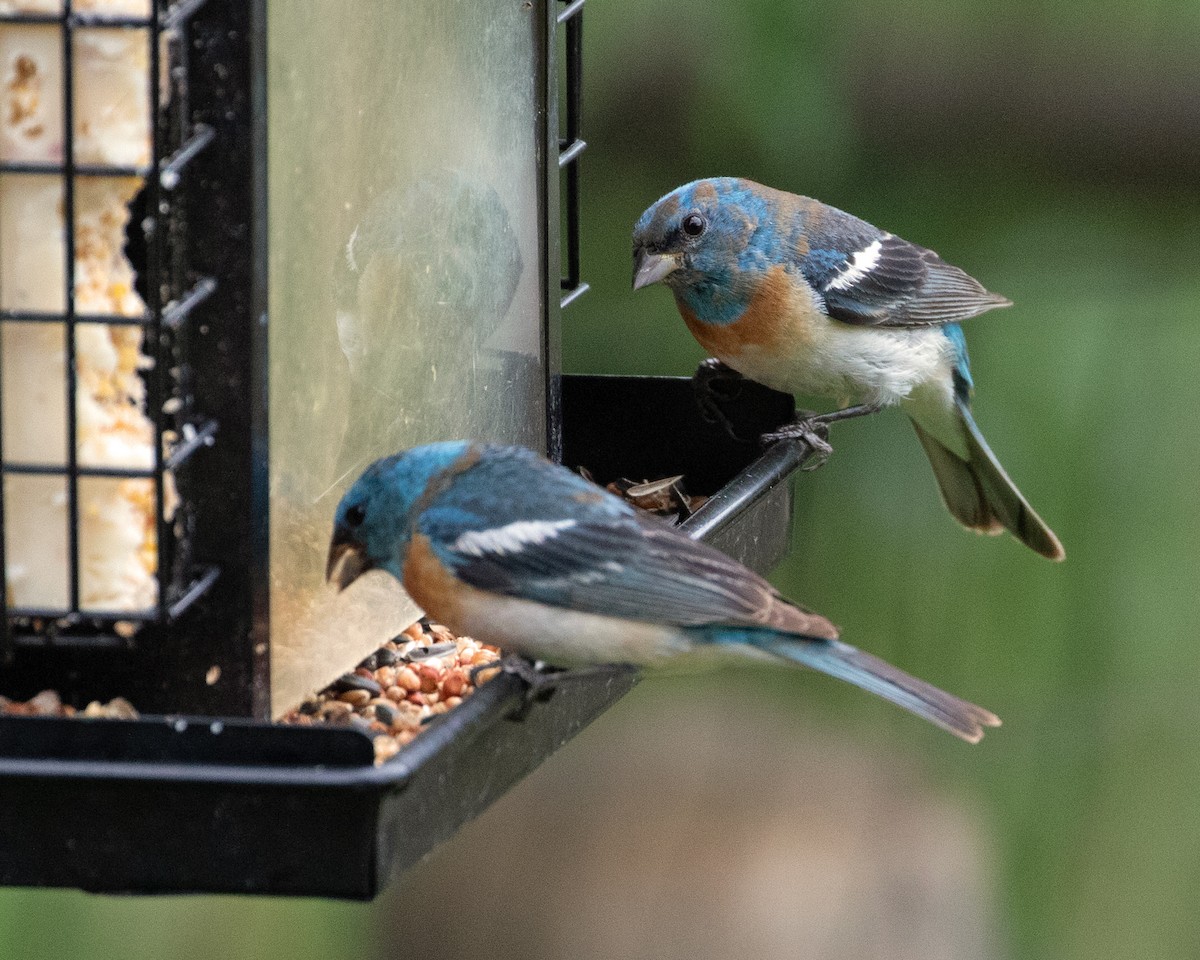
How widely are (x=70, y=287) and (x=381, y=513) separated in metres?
0.79

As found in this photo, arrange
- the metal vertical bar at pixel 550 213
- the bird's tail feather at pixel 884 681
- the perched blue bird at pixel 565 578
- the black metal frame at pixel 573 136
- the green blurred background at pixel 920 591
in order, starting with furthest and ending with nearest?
1. the green blurred background at pixel 920 591
2. the black metal frame at pixel 573 136
3. the metal vertical bar at pixel 550 213
4. the perched blue bird at pixel 565 578
5. the bird's tail feather at pixel 884 681

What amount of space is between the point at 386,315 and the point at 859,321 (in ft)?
7.66

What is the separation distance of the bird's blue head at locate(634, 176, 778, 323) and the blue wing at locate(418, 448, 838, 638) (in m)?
1.99

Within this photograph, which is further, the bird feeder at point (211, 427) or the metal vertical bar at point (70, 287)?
the metal vertical bar at point (70, 287)

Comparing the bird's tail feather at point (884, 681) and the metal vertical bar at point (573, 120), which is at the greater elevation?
the metal vertical bar at point (573, 120)

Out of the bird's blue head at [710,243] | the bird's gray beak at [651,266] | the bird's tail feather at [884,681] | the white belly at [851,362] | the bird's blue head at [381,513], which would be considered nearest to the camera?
the bird's tail feather at [884,681]

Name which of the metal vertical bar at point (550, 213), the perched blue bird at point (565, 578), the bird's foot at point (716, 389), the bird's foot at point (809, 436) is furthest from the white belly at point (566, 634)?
the bird's foot at point (716, 389)

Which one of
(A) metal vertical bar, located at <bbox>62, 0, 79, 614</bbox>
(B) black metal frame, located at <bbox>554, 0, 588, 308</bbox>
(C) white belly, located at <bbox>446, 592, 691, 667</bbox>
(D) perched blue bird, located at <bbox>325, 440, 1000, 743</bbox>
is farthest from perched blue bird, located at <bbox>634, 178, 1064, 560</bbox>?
(A) metal vertical bar, located at <bbox>62, 0, 79, 614</bbox>

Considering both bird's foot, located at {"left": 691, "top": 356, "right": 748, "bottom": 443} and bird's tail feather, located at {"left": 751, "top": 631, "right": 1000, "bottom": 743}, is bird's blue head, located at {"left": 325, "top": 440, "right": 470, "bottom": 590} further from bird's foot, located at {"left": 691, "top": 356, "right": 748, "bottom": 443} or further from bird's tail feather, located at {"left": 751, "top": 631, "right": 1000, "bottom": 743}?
bird's foot, located at {"left": 691, "top": 356, "right": 748, "bottom": 443}

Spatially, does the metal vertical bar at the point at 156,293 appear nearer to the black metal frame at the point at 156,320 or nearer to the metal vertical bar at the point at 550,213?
the black metal frame at the point at 156,320

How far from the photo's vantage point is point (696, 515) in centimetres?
429

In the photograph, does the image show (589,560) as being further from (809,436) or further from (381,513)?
(809,436)

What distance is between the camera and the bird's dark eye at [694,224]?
5.71 metres

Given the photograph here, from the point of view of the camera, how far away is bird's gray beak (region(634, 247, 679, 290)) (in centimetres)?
556
